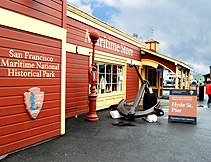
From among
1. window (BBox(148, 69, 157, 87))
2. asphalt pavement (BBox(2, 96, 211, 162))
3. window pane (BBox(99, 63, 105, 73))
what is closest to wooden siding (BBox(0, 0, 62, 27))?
asphalt pavement (BBox(2, 96, 211, 162))

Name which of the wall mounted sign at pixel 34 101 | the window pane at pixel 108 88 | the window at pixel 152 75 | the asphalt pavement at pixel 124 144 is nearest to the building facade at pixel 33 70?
the wall mounted sign at pixel 34 101

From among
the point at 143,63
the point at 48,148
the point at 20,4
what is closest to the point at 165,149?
the point at 48,148

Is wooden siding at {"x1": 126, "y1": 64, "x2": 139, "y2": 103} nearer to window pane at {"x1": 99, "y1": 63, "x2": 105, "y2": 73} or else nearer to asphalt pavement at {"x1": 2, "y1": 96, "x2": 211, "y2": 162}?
window pane at {"x1": 99, "y1": 63, "x2": 105, "y2": 73}

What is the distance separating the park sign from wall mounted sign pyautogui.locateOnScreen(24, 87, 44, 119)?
4.39m

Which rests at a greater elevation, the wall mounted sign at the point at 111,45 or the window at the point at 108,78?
the wall mounted sign at the point at 111,45

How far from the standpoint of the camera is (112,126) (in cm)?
538

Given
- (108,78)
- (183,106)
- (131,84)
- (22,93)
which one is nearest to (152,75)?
(131,84)

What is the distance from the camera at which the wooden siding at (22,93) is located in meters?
3.11

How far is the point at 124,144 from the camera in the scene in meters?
3.90

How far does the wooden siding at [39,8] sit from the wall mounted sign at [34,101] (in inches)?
59.5

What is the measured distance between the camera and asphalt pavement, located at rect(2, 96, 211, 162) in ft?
10.5

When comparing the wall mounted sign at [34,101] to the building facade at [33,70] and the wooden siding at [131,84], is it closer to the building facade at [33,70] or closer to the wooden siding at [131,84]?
the building facade at [33,70]

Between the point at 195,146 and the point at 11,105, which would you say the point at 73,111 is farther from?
the point at 195,146

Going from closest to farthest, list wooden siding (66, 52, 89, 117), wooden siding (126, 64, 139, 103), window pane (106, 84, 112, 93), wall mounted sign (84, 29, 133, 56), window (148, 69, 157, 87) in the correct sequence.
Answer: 1. wooden siding (66, 52, 89, 117)
2. wall mounted sign (84, 29, 133, 56)
3. window pane (106, 84, 112, 93)
4. wooden siding (126, 64, 139, 103)
5. window (148, 69, 157, 87)
